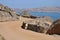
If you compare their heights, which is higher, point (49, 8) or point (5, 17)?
point (5, 17)

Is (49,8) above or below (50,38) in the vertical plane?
below

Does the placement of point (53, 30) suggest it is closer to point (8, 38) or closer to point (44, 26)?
point (44, 26)

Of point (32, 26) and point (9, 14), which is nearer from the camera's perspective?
point (32, 26)

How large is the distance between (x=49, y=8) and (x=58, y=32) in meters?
76.2

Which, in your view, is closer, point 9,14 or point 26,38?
point 26,38

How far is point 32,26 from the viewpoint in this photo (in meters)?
16.9

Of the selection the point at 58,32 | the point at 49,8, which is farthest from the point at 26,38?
the point at 49,8

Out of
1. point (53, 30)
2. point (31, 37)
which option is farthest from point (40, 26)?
point (31, 37)

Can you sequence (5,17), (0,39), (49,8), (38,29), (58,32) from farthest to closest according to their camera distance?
(49,8)
(5,17)
(38,29)
(58,32)
(0,39)

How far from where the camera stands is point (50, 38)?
11828 mm

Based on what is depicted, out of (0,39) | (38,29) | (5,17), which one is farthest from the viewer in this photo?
(5,17)

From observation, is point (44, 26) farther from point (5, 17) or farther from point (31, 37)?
point (5, 17)

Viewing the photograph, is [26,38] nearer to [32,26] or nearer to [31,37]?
[31,37]

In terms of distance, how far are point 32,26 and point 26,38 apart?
5.08 m
